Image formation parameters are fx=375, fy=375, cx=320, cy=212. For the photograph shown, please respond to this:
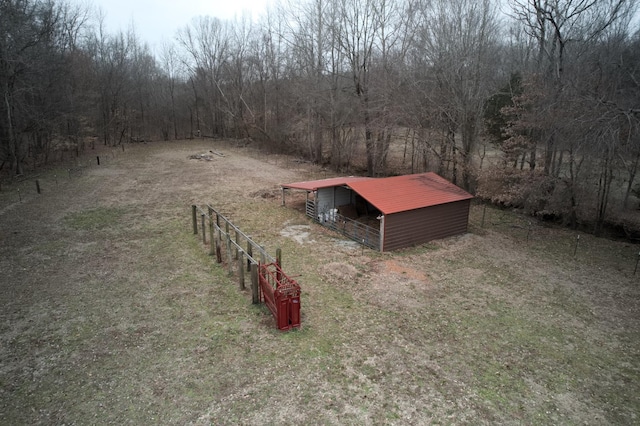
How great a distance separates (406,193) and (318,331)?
24.7ft

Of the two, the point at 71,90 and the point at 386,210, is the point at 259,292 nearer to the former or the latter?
the point at 386,210

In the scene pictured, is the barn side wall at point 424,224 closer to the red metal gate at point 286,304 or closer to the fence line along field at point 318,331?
the fence line along field at point 318,331

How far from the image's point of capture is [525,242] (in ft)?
46.9

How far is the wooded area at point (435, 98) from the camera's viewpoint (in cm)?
1364

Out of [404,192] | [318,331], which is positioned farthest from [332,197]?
[318,331]

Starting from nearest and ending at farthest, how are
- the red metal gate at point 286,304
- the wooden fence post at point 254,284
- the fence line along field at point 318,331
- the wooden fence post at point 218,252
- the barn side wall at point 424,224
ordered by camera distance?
1. the fence line along field at point 318,331
2. the red metal gate at point 286,304
3. the wooden fence post at point 254,284
4. the wooden fence post at point 218,252
5. the barn side wall at point 424,224

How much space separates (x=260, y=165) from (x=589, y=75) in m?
21.3

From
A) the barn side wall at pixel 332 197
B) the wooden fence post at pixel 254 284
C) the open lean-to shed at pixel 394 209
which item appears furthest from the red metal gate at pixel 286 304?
the barn side wall at pixel 332 197

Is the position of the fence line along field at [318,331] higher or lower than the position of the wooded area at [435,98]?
lower

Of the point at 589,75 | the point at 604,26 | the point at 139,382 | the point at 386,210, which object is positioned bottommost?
the point at 139,382

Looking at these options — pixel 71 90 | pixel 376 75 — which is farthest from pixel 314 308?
pixel 71 90

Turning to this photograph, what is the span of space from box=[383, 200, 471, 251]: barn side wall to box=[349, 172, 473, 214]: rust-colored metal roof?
21cm

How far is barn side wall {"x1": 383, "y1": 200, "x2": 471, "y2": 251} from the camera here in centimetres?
1289

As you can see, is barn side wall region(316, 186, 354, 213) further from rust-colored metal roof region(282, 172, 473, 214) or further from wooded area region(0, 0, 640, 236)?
wooded area region(0, 0, 640, 236)
